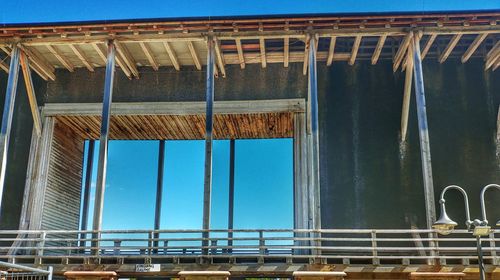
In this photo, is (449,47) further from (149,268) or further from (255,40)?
(149,268)

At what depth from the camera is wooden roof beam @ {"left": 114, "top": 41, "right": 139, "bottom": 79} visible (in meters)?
14.7

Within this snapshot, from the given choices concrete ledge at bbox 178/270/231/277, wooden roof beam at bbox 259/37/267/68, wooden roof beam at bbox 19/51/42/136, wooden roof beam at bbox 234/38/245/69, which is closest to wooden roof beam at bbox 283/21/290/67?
wooden roof beam at bbox 259/37/267/68

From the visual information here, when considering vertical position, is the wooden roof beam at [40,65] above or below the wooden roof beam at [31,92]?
above

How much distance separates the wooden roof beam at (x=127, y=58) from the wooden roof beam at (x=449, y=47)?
887cm

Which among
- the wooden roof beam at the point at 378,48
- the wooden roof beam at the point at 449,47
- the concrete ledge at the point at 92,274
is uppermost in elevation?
the wooden roof beam at the point at 449,47

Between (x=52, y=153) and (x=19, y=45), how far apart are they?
12.2ft

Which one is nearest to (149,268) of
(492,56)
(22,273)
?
(22,273)

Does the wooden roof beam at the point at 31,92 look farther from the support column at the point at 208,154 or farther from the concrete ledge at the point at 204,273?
the concrete ledge at the point at 204,273

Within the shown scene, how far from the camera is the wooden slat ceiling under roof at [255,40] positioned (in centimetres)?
1365

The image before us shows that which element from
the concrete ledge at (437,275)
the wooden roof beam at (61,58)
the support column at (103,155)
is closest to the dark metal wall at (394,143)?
the concrete ledge at (437,275)

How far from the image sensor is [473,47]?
14828 millimetres

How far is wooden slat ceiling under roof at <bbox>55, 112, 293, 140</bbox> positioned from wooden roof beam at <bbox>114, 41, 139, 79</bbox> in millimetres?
1377

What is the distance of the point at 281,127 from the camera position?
1809 cm

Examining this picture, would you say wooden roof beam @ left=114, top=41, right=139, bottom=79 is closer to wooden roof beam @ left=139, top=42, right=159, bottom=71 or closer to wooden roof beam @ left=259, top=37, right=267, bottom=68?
wooden roof beam @ left=139, top=42, right=159, bottom=71
